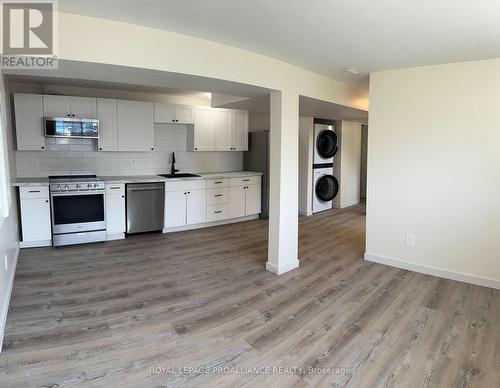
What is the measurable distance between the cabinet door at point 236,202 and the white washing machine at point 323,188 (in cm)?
177

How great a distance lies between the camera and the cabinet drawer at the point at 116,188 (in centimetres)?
490

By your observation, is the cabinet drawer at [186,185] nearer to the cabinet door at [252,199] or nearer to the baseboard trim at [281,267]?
the cabinet door at [252,199]

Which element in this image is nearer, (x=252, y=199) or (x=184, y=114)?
(x=184, y=114)

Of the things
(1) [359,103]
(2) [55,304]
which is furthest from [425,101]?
(2) [55,304]

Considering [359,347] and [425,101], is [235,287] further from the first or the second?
[425,101]

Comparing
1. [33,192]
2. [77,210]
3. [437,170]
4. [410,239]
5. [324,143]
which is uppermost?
[324,143]

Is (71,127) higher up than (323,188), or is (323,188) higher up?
(71,127)

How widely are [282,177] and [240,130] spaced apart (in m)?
3.09

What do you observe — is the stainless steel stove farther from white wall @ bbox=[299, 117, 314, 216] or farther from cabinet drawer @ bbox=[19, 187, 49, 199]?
white wall @ bbox=[299, 117, 314, 216]

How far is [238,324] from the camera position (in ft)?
8.85

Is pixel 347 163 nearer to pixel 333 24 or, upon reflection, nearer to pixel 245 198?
pixel 245 198

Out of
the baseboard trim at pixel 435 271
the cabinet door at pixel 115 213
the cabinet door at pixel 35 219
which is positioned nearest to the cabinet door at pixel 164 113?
the cabinet door at pixel 115 213

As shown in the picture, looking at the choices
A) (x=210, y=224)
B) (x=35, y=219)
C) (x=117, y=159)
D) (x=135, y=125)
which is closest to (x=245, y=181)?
(x=210, y=224)

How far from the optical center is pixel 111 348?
2334mm
